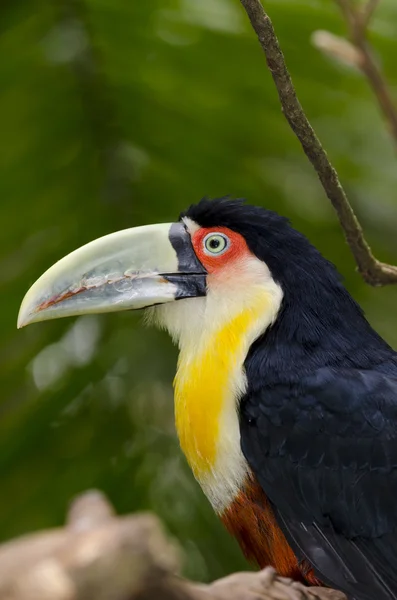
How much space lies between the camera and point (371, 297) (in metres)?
2.90

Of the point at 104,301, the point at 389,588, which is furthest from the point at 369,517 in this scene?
the point at 104,301

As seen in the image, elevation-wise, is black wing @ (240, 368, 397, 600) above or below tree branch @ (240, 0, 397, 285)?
below

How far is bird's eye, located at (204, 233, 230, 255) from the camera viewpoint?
2.26m

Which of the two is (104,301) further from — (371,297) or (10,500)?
(371,297)

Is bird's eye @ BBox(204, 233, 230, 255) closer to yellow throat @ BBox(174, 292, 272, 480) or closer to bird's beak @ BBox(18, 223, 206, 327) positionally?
bird's beak @ BBox(18, 223, 206, 327)

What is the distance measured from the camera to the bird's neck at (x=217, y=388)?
2057 mm

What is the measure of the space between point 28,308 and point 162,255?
339 millimetres

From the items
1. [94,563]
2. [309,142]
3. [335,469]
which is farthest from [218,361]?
[94,563]

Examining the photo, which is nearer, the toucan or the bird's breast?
the toucan

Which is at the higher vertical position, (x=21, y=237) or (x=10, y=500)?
(x=21, y=237)

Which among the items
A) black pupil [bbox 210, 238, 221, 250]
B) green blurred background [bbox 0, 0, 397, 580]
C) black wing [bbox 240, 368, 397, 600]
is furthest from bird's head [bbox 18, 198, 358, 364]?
green blurred background [bbox 0, 0, 397, 580]

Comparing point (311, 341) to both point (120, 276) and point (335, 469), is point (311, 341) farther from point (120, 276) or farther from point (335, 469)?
point (120, 276)

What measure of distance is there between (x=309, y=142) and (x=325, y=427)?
57 cm

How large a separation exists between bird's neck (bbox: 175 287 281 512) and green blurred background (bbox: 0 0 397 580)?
55cm
